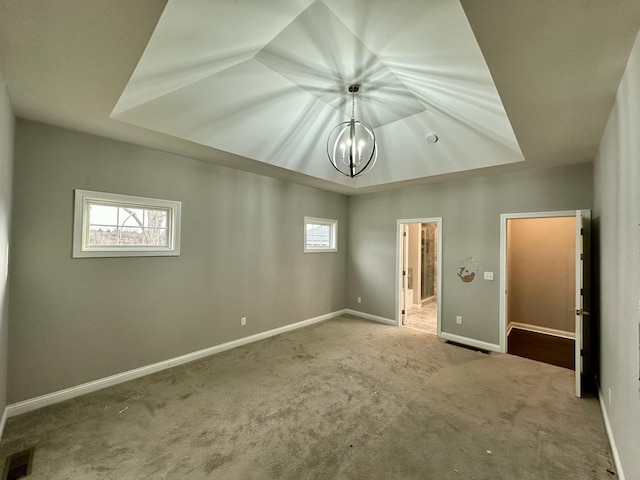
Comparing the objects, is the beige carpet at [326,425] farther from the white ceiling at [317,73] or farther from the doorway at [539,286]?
the white ceiling at [317,73]

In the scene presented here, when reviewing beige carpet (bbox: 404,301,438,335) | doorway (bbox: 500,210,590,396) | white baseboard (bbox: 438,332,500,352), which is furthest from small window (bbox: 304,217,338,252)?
doorway (bbox: 500,210,590,396)

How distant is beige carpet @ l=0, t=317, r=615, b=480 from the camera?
6.34 feet

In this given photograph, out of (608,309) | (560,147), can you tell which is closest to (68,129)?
(560,147)

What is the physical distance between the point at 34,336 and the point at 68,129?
2081 millimetres

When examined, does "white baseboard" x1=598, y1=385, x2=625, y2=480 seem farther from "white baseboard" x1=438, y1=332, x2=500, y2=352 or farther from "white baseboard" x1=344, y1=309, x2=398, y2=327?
"white baseboard" x1=344, y1=309, x2=398, y2=327

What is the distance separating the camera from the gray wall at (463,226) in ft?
Result: 12.2

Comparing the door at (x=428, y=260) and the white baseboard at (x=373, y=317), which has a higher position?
the door at (x=428, y=260)

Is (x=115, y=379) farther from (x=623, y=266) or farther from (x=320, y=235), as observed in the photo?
(x=623, y=266)

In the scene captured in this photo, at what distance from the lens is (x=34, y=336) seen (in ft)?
8.41

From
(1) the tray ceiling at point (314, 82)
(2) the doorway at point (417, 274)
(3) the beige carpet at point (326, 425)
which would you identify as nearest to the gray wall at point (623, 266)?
(3) the beige carpet at point (326, 425)

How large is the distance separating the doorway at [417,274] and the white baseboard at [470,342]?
31 centimetres

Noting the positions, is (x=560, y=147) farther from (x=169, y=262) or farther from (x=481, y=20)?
(x=169, y=262)

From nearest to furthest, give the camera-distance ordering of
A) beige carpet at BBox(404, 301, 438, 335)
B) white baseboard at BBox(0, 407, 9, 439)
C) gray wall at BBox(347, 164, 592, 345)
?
white baseboard at BBox(0, 407, 9, 439)
gray wall at BBox(347, 164, 592, 345)
beige carpet at BBox(404, 301, 438, 335)

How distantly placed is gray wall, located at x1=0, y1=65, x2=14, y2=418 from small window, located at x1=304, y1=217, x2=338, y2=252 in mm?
3771
